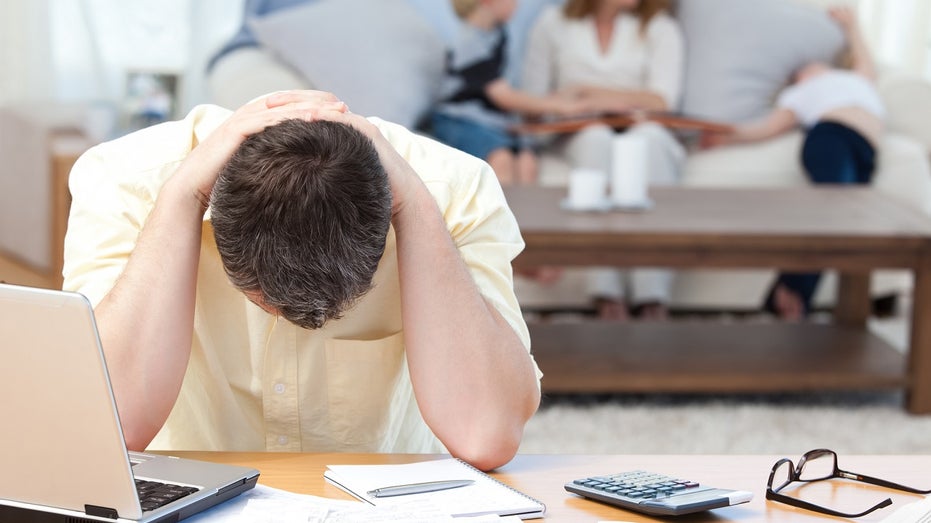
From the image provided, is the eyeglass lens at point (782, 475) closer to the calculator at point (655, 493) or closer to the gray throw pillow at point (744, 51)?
the calculator at point (655, 493)

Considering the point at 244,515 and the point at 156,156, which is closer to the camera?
the point at 244,515

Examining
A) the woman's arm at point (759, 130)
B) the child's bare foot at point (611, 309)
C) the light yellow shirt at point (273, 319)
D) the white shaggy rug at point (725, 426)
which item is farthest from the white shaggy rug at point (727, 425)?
the light yellow shirt at point (273, 319)

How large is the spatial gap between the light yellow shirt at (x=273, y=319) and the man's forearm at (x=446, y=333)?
56 mm

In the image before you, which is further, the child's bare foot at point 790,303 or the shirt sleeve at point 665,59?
the shirt sleeve at point 665,59

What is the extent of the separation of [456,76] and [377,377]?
2641 mm

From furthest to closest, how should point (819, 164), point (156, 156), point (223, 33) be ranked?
1. point (223, 33)
2. point (819, 164)
3. point (156, 156)

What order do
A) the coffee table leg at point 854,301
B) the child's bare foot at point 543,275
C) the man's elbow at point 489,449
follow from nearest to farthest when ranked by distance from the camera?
1. the man's elbow at point 489,449
2. the coffee table leg at point 854,301
3. the child's bare foot at point 543,275

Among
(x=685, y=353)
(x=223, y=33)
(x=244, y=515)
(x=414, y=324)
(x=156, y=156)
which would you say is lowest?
(x=685, y=353)

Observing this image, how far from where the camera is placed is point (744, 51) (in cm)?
409

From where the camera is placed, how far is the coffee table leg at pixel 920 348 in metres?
2.75

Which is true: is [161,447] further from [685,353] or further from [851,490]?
[685,353]

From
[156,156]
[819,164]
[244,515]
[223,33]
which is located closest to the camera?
[244,515]

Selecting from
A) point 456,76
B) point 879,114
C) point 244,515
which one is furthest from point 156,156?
point 879,114

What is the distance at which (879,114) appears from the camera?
380cm
